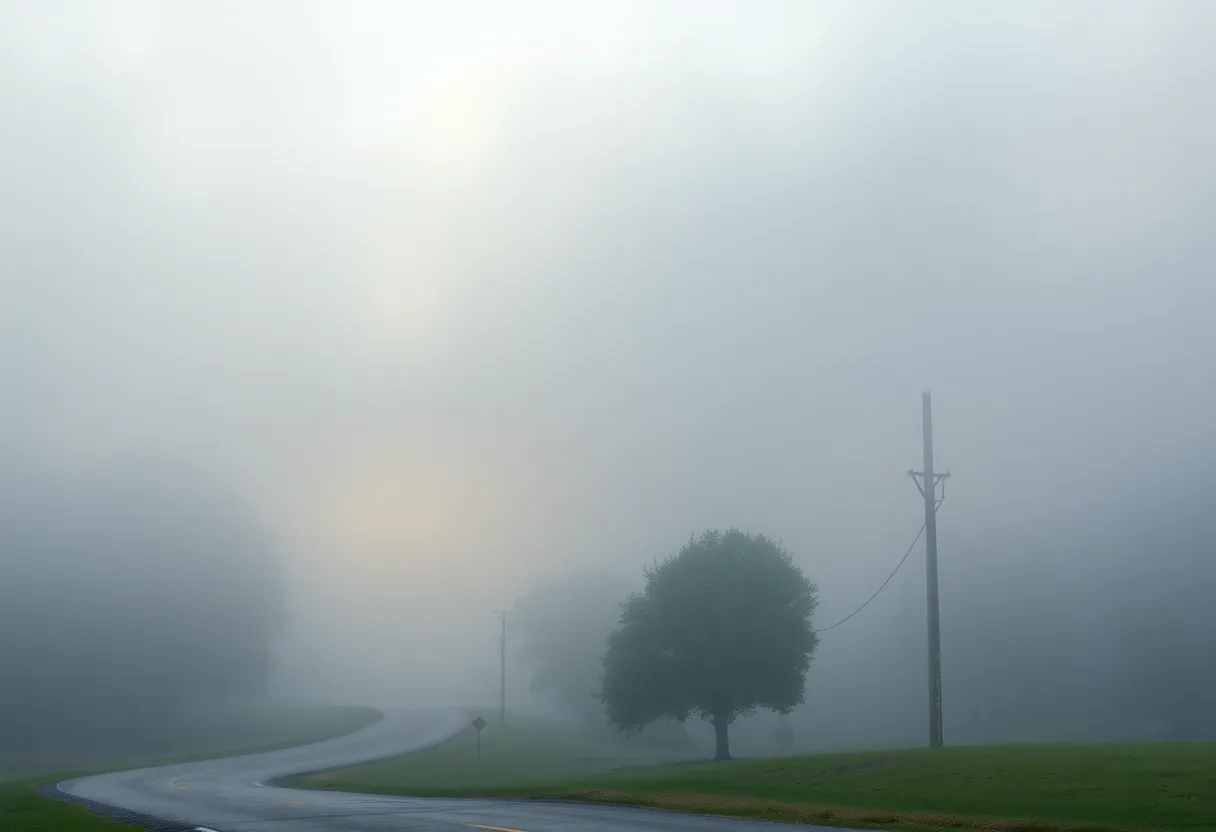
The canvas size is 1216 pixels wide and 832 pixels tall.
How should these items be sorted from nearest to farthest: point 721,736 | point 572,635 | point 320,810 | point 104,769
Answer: point 320,810 < point 721,736 < point 104,769 < point 572,635

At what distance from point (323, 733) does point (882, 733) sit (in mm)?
56402

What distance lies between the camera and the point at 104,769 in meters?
69.7

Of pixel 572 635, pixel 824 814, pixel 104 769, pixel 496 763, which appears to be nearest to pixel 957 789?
pixel 824 814

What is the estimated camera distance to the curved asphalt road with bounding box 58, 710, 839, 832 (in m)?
22.0

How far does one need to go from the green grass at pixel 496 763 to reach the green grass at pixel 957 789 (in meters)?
3.71

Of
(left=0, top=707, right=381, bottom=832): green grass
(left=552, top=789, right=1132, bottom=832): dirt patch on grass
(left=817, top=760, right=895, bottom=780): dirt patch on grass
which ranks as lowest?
(left=0, top=707, right=381, bottom=832): green grass

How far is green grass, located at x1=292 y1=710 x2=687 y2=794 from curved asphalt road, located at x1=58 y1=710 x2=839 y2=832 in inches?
141

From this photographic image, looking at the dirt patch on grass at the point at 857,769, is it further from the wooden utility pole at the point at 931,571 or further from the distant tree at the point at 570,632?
the distant tree at the point at 570,632

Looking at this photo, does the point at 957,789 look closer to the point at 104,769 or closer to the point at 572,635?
the point at 104,769

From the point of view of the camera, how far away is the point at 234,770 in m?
56.8

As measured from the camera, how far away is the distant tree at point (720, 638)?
61.8m

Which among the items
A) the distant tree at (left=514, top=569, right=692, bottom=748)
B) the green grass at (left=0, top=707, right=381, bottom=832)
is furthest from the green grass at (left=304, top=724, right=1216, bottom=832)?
the distant tree at (left=514, top=569, right=692, bottom=748)

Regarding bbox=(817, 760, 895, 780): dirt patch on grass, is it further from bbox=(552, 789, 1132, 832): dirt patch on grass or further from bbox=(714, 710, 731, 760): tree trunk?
bbox=(714, 710, 731, 760): tree trunk

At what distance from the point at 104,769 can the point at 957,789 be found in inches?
2440
